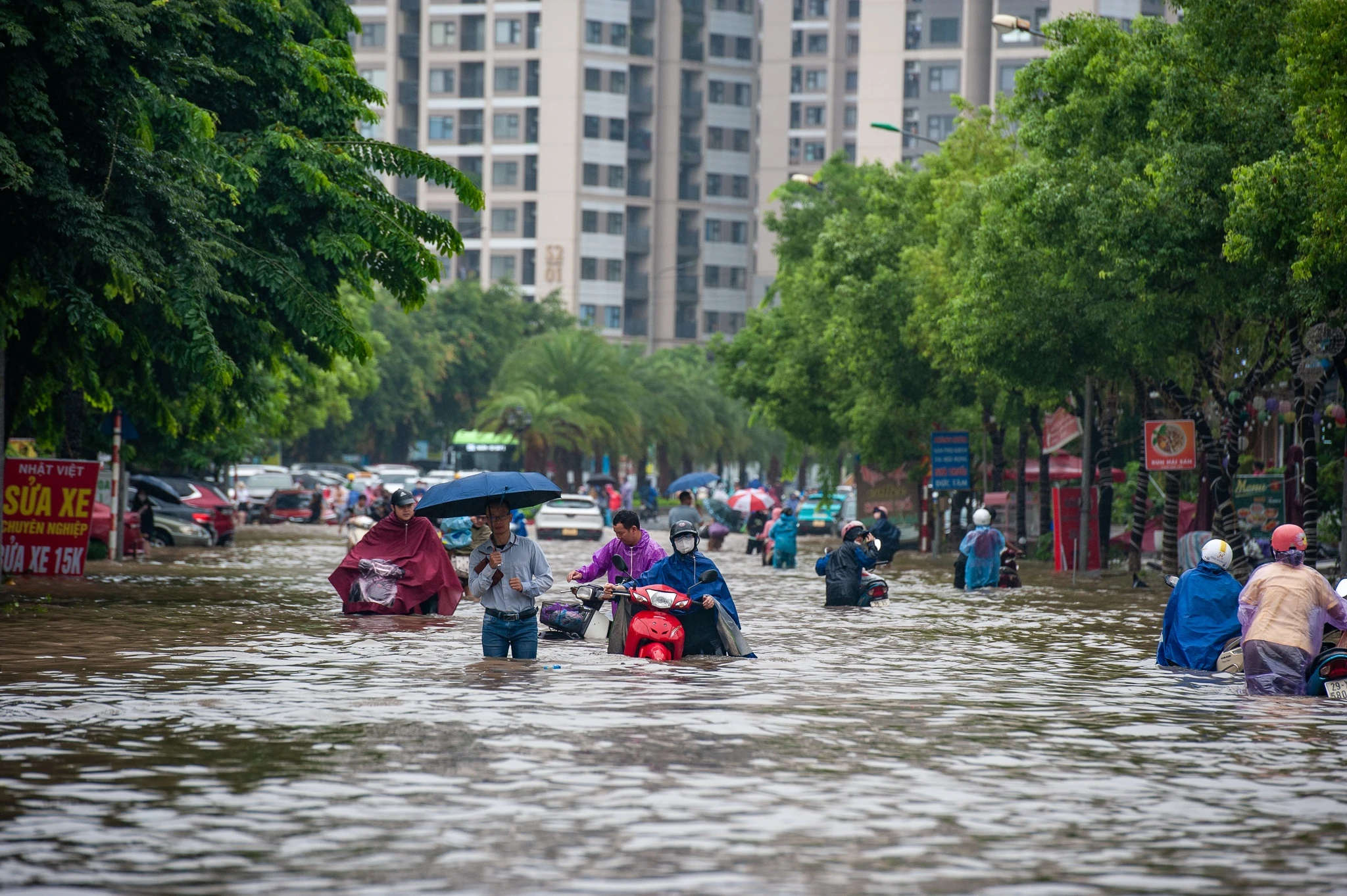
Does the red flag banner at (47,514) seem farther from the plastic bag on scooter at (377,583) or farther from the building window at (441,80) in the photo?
the building window at (441,80)

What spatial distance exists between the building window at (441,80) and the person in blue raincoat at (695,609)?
12494cm

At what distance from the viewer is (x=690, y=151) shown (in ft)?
474

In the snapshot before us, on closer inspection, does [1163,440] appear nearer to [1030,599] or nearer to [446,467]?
[1030,599]

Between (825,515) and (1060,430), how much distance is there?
25739mm

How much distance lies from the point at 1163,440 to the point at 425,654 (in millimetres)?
18494

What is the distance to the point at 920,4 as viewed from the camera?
132250 millimetres

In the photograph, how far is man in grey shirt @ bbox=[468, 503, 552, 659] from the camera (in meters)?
15.7

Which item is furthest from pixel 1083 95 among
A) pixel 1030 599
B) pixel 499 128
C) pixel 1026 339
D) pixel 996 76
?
pixel 499 128

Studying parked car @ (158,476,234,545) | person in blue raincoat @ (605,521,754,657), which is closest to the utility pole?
parked car @ (158,476,234,545)

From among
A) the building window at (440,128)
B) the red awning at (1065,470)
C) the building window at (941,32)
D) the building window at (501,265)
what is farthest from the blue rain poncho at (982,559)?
the building window at (440,128)

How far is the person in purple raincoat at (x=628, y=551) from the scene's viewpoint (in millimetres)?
18094

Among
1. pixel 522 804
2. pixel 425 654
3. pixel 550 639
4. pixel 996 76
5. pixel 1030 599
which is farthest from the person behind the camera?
pixel 996 76

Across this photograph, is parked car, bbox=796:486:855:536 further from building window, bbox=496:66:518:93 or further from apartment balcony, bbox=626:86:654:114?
apartment balcony, bbox=626:86:654:114

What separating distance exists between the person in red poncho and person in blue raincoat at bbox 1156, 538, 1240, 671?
8.68 metres
